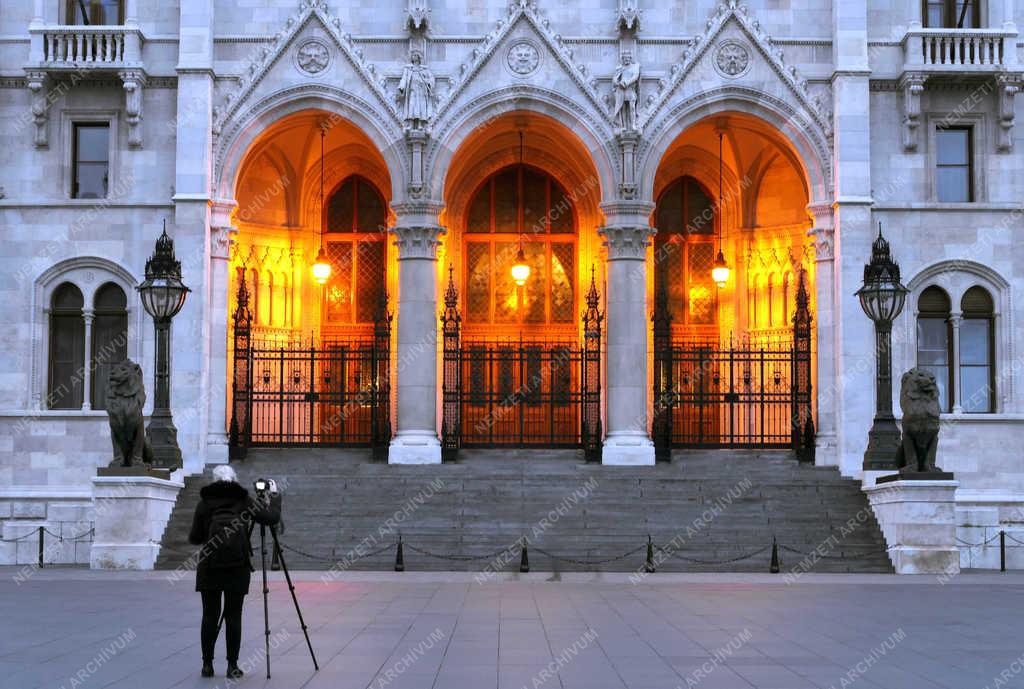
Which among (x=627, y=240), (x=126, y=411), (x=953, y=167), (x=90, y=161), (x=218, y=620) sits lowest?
(x=218, y=620)

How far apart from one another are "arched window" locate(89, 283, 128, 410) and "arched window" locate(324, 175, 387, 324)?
266 inches

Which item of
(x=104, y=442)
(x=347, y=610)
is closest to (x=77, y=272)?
(x=104, y=442)

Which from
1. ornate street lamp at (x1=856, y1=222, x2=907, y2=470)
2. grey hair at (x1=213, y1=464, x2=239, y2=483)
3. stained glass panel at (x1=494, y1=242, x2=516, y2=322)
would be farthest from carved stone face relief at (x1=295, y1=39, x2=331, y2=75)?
grey hair at (x1=213, y1=464, x2=239, y2=483)

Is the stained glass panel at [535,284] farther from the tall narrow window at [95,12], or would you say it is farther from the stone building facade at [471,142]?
the tall narrow window at [95,12]

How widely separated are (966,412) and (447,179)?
44.7ft

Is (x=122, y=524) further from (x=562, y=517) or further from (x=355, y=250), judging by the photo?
(x=355, y=250)

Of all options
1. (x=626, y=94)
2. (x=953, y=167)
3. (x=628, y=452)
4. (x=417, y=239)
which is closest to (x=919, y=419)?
(x=628, y=452)

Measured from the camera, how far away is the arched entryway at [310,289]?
31188 mm

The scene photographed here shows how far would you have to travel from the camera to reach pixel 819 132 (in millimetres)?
30578

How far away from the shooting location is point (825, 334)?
3030 centimetres

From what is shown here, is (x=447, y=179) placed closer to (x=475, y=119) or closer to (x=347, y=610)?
(x=475, y=119)

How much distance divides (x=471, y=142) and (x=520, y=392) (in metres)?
6.23

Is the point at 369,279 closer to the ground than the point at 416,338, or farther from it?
farther from it

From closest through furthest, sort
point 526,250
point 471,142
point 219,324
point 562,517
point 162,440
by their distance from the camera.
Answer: point 562,517
point 162,440
point 219,324
point 471,142
point 526,250
